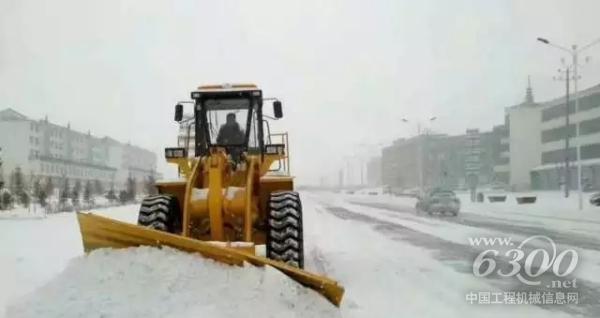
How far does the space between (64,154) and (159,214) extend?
53897 millimetres

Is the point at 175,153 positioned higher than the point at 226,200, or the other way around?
the point at 175,153

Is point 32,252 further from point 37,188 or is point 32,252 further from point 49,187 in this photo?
point 49,187

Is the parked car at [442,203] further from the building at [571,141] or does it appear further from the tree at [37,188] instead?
the tree at [37,188]

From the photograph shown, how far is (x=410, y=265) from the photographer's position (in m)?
12.0

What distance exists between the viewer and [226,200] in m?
8.50

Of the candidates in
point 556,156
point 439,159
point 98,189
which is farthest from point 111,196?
point 439,159

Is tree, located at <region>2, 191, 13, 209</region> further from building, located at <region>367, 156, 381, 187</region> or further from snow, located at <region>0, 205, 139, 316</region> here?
building, located at <region>367, 156, 381, 187</region>

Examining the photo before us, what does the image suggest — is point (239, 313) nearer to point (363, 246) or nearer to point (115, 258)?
point (115, 258)

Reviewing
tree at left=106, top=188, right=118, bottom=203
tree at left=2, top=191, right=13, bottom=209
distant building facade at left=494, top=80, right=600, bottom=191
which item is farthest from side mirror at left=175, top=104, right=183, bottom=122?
distant building facade at left=494, top=80, right=600, bottom=191

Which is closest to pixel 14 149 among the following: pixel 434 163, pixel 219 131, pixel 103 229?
pixel 219 131

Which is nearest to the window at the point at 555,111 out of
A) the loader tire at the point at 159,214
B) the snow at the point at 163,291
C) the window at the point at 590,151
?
the window at the point at 590,151

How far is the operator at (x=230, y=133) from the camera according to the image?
10438mm

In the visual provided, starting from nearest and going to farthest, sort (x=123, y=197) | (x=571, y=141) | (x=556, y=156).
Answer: (x=123, y=197) → (x=556, y=156) → (x=571, y=141)

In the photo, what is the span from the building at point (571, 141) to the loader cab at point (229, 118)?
114 feet
